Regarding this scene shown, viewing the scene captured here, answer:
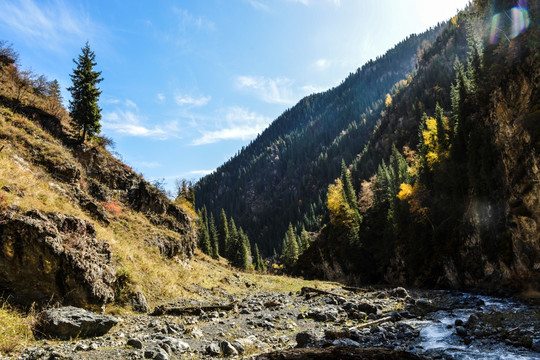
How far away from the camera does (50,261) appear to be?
1131 cm

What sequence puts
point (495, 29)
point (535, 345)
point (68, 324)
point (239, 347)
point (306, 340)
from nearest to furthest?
point (68, 324)
point (239, 347)
point (306, 340)
point (535, 345)
point (495, 29)

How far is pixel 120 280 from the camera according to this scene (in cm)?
1499

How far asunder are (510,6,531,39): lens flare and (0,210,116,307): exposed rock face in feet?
146

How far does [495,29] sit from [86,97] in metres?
50.2

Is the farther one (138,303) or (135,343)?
(138,303)

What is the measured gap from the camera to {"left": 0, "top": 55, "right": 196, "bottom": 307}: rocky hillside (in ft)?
36.1

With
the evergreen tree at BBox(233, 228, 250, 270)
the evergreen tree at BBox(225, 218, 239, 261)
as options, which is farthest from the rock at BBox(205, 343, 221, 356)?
the evergreen tree at BBox(225, 218, 239, 261)

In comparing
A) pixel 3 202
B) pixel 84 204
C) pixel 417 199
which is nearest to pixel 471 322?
pixel 3 202

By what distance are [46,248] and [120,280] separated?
4.65 m

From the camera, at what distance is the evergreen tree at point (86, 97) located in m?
28.0

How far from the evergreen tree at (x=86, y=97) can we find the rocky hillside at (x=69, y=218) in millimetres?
1622

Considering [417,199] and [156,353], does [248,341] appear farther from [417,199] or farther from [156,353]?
[417,199]

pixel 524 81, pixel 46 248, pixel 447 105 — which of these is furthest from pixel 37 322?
pixel 447 105

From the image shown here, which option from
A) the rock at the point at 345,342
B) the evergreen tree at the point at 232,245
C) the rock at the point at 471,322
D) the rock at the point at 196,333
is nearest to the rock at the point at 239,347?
the rock at the point at 196,333
